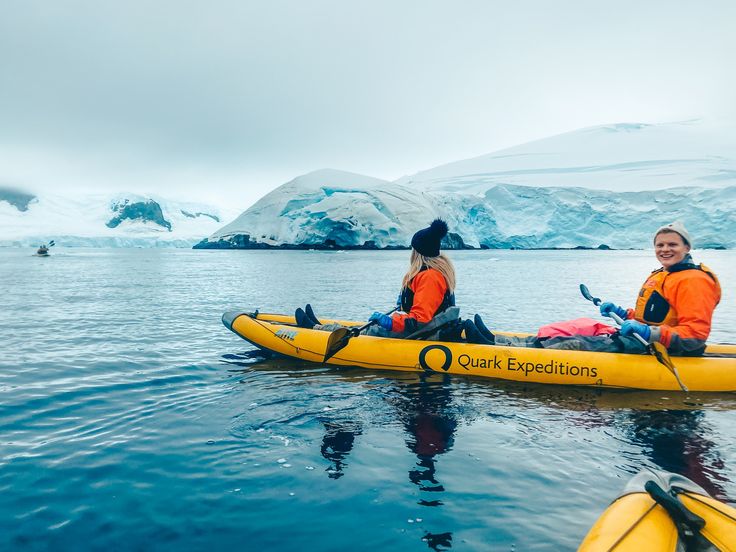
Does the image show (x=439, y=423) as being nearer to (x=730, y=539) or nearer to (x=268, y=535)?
(x=268, y=535)

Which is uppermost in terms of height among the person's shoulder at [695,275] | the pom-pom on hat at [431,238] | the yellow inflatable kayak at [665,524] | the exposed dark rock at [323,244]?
the exposed dark rock at [323,244]

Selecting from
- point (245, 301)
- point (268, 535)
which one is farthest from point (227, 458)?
point (245, 301)

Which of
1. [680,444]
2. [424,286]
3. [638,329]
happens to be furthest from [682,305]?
[424,286]

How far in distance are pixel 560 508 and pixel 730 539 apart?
1.20m

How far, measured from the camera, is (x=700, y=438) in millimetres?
4488

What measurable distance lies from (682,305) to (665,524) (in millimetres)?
4077

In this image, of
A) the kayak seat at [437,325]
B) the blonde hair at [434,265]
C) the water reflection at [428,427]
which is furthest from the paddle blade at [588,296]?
the water reflection at [428,427]

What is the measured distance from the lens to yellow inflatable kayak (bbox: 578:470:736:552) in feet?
7.05

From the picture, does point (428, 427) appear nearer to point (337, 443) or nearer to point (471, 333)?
point (337, 443)

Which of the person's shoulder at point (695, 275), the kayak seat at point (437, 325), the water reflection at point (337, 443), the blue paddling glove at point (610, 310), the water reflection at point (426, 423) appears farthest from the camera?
the kayak seat at point (437, 325)

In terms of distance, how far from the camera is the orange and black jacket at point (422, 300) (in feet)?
20.5

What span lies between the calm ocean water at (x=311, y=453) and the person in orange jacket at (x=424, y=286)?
0.78 m

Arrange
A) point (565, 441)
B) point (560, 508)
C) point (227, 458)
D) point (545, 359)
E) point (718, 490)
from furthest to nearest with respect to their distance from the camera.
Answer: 1. point (545, 359)
2. point (565, 441)
3. point (227, 458)
4. point (718, 490)
5. point (560, 508)

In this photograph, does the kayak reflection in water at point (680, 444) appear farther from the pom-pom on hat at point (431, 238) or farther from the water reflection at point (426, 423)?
the pom-pom on hat at point (431, 238)
